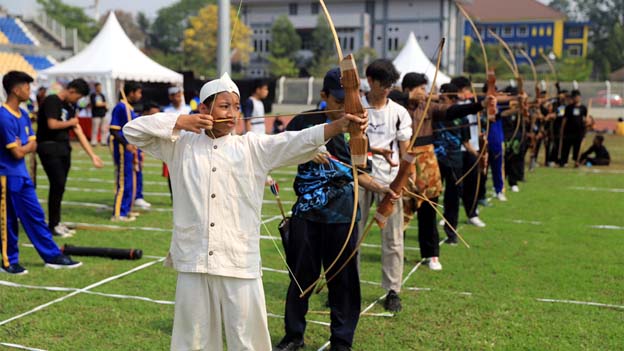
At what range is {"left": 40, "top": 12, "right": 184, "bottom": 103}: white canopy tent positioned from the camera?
18.9 metres

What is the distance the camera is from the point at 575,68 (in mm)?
48719

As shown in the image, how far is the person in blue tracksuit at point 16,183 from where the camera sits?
5.79 meters

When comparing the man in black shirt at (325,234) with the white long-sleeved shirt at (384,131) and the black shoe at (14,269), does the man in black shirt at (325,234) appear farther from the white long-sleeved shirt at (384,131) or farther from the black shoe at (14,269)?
the black shoe at (14,269)

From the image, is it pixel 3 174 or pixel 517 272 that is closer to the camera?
pixel 3 174

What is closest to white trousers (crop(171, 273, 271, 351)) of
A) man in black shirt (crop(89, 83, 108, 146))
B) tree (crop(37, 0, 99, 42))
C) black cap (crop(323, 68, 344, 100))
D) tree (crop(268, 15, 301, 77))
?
black cap (crop(323, 68, 344, 100))

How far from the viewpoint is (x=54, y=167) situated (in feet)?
24.7

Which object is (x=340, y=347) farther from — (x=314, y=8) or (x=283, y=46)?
(x=314, y=8)

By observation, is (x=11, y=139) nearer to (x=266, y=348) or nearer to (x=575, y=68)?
(x=266, y=348)

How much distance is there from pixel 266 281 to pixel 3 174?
2474 mm

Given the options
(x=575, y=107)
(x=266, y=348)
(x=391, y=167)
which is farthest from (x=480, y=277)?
(x=575, y=107)

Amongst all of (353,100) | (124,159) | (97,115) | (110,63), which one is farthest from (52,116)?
(97,115)

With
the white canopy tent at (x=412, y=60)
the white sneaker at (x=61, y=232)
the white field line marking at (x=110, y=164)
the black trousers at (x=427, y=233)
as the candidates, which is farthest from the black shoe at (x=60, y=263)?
the white canopy tent at (x=412, y=60)

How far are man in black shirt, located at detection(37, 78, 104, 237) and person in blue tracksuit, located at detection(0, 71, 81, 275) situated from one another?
1243mm

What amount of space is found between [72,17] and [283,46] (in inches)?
1354
